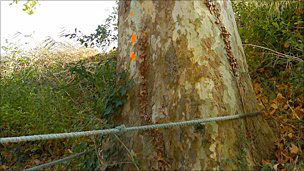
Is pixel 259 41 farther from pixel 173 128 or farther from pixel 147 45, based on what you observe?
pixel 173 128

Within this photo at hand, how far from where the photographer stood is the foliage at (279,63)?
A: 2.67 metres

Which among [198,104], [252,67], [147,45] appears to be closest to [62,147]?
[147,45]

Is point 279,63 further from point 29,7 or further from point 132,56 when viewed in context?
point 29,7

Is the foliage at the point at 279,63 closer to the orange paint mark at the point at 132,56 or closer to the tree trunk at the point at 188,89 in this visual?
the tree trunk at the point at 188,89

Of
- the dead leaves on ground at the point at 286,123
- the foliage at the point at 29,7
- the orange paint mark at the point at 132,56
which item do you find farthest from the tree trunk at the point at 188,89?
the foliage at the point at 29,7

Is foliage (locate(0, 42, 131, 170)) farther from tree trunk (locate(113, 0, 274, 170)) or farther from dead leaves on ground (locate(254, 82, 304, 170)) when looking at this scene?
dead leaves on ground (locate(254, 82, 304, 170))

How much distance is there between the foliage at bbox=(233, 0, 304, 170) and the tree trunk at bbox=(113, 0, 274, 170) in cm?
29

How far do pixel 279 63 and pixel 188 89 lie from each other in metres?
1.82

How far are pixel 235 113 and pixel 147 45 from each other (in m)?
0.82

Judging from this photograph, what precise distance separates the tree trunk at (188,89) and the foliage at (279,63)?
286 mm

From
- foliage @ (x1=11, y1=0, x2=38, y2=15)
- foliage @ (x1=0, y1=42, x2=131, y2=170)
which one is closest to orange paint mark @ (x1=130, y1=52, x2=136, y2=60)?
foliage @ (x1=0, y1=42, x2=131, y2=170)

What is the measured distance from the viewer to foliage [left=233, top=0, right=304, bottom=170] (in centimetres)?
267

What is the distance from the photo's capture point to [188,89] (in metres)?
2.10

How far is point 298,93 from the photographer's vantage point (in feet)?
10.2
